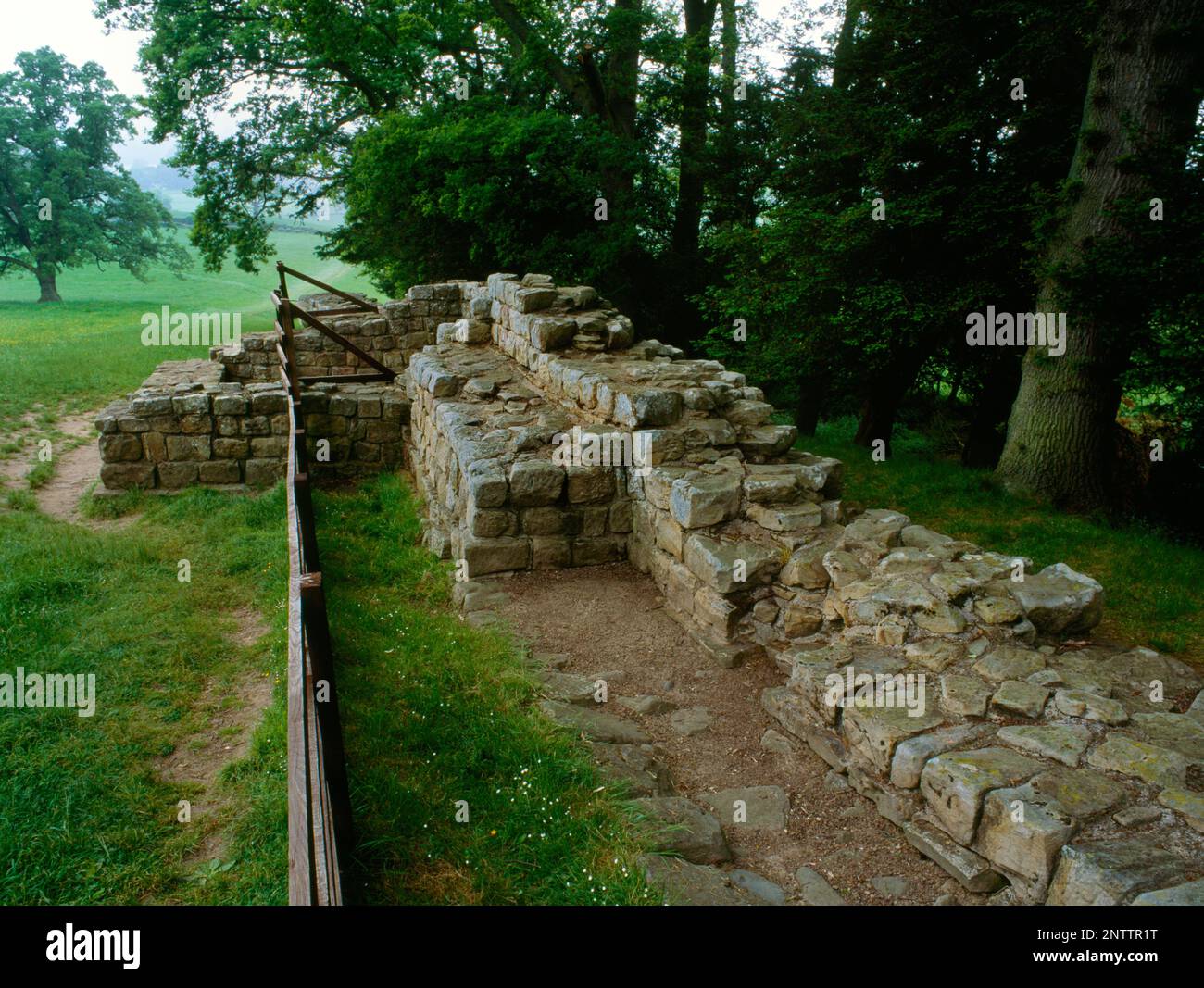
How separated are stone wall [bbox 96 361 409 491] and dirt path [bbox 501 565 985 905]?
16.5ft

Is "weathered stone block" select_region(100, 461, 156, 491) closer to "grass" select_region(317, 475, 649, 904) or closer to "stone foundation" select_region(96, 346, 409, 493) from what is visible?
"stone foundation" select_region(96, 346, 409, 493)

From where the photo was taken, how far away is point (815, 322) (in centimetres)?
1130

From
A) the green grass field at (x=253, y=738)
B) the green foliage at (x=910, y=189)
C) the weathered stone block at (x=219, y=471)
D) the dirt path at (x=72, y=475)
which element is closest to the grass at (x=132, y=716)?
the green grass field at (x=253, y=738)

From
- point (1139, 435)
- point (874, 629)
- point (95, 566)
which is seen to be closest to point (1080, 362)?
point (1139, 435)

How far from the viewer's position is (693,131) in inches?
658

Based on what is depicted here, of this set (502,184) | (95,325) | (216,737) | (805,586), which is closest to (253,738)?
(216,737)

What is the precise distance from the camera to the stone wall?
369 inches

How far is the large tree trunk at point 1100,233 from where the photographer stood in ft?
25.8

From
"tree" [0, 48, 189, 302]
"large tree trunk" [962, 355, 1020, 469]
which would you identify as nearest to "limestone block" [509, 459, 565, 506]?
"large tree trunk" [962, 355, 1020, 469]

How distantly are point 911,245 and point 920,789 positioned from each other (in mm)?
8935

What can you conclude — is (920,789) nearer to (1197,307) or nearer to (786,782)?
(786,782)

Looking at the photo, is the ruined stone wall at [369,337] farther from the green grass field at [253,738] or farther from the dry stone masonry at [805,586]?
the green grass field at [253,738]

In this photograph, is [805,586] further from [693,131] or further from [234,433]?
[693,131]

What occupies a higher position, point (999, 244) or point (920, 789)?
point (999, 244)
